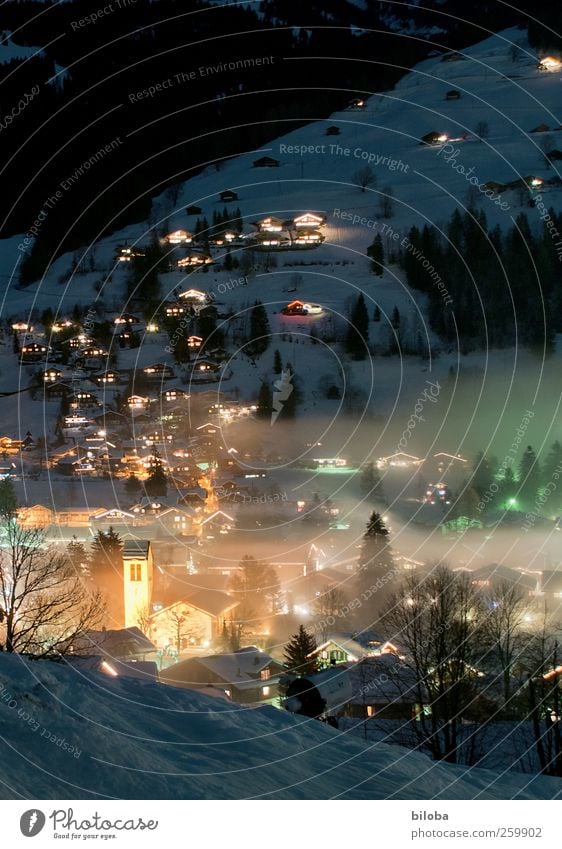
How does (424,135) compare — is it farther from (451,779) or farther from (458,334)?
(451,779)

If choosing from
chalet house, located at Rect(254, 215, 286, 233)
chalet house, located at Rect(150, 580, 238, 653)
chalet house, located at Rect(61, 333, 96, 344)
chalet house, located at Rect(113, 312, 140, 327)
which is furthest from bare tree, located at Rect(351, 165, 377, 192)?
chalet house, located at Rect(150, 580, 238, 653)

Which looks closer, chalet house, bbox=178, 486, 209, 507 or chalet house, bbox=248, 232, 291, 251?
chalet house, bbox=178, 486, 209, 507

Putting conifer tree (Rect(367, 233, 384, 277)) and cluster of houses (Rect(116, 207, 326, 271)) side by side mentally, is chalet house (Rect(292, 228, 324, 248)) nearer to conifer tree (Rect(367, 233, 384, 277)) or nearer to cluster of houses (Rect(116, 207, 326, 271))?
cluster of houses (Rect(116, 207, 326, 271))

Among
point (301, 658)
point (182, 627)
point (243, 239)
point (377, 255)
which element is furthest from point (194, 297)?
point (301, 658)

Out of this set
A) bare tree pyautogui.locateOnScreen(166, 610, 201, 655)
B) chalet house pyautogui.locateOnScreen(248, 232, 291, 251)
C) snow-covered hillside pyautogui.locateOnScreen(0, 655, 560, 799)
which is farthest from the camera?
chalet house pyautogui.locateOnScreen(248, 232, 291, 251)

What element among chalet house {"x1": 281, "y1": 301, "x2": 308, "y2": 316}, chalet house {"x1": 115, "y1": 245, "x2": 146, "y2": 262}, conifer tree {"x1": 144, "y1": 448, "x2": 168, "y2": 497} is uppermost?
chalet house {"x1": 115, "y1": 245, "x2": 146, "y2": 262}

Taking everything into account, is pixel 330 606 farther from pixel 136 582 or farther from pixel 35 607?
pixel 35 607

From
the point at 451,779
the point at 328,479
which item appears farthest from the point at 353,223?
the point at 451,779
